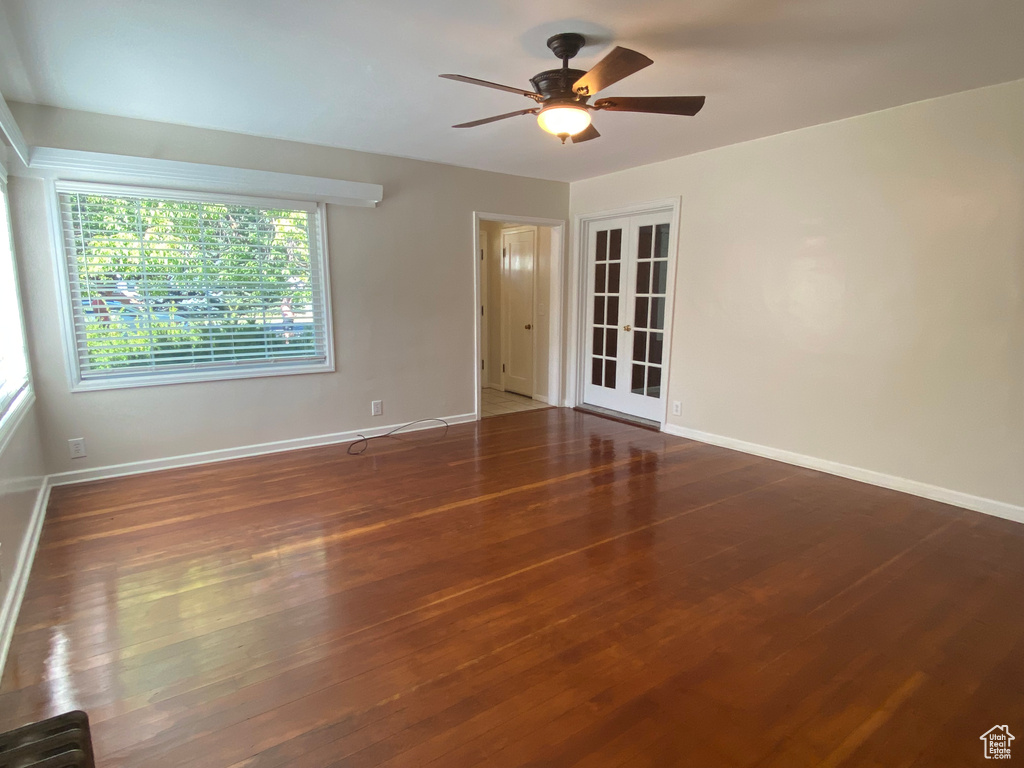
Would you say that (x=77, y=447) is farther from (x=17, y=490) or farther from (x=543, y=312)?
(x=543, y=312)

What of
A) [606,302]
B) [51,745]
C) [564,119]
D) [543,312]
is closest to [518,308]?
[543,312]

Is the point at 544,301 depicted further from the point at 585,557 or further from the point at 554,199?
the point at 585,557

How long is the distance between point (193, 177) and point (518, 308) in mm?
3760

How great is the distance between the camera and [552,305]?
5.83 meters

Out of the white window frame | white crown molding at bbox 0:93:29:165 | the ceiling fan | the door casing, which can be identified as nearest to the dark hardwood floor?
the white window frame

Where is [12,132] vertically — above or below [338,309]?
above

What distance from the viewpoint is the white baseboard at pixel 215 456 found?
359cm

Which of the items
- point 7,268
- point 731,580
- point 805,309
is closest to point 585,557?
point 731,580

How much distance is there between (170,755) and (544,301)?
5.14 m

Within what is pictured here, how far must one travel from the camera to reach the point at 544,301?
19.7ft

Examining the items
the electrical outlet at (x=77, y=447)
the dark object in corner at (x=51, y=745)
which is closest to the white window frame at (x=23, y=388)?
the electrical outlet at (x=77, y=447)

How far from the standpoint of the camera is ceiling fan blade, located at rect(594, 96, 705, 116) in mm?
2426

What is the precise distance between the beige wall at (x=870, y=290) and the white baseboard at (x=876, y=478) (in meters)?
0.05

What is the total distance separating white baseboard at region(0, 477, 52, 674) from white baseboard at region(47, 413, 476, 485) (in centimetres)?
37
